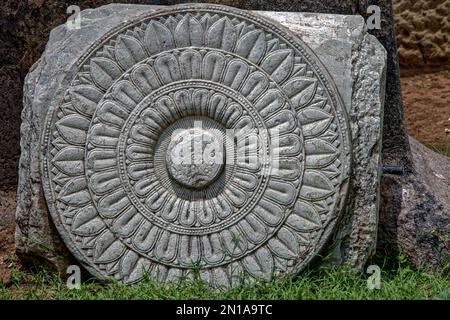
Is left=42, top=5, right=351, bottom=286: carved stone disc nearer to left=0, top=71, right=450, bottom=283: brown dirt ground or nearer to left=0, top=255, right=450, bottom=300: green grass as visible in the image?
left=0, top=255, right=450, bottom=300: green grass

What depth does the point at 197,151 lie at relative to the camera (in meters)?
4.70

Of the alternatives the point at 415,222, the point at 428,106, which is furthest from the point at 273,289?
the point at 428,106

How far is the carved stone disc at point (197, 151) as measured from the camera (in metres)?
4.69

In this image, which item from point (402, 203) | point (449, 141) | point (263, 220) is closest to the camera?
point (263, 220)

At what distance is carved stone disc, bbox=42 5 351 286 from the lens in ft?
15.4

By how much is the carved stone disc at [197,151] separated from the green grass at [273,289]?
75 mm

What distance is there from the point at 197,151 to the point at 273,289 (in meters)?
0.69

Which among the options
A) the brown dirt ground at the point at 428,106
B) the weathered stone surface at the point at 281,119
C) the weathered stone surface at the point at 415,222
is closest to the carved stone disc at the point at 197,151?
the weathered stone surface at the point at 281,119

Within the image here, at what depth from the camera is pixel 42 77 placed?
15.8 feet

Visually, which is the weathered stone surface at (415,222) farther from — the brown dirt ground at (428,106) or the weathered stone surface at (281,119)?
the brown dirt ground at (428,106)

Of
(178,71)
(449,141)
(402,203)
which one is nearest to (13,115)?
(178,71)

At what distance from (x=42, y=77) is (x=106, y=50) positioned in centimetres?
33

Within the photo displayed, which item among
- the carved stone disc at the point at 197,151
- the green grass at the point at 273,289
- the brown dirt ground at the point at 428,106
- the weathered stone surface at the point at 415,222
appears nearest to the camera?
the green grass at the point at 273,289

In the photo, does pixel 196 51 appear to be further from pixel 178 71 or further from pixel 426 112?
pixel 426 112
